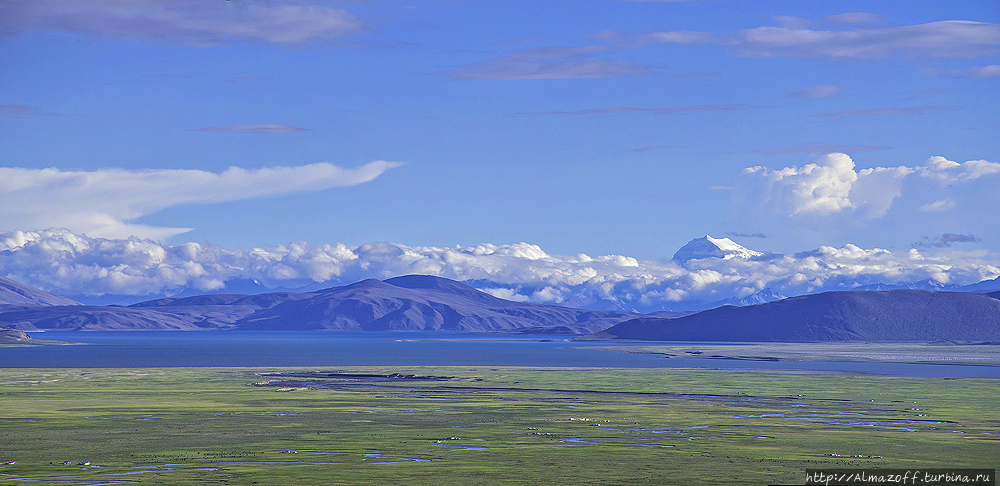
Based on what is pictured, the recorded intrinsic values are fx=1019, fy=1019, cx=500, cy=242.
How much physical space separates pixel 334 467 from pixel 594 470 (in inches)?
628

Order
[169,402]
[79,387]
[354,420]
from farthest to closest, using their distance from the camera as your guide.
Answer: [79,387] → [169,402] → [354,420]

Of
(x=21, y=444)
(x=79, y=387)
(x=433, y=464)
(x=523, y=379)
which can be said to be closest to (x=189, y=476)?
(x=433, y=464)

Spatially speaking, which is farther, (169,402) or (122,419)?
(169,402)

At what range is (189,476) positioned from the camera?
5909cm

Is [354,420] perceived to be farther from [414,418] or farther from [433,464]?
[433,464]

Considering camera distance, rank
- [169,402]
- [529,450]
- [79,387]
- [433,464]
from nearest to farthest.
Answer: [433,464] < [529,450] < [169,402] < [79,387]

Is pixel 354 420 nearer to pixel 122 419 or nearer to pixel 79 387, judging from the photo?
pixel 122 419

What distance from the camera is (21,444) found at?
237 ft

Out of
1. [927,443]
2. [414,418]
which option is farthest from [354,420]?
[927,443]

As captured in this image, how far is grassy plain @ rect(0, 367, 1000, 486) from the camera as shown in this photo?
201 feet

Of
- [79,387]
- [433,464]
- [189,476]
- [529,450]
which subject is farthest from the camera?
[79,387]

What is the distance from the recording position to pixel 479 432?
8169 centimetres

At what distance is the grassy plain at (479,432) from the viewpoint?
61.3m

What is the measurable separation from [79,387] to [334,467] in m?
83.4
